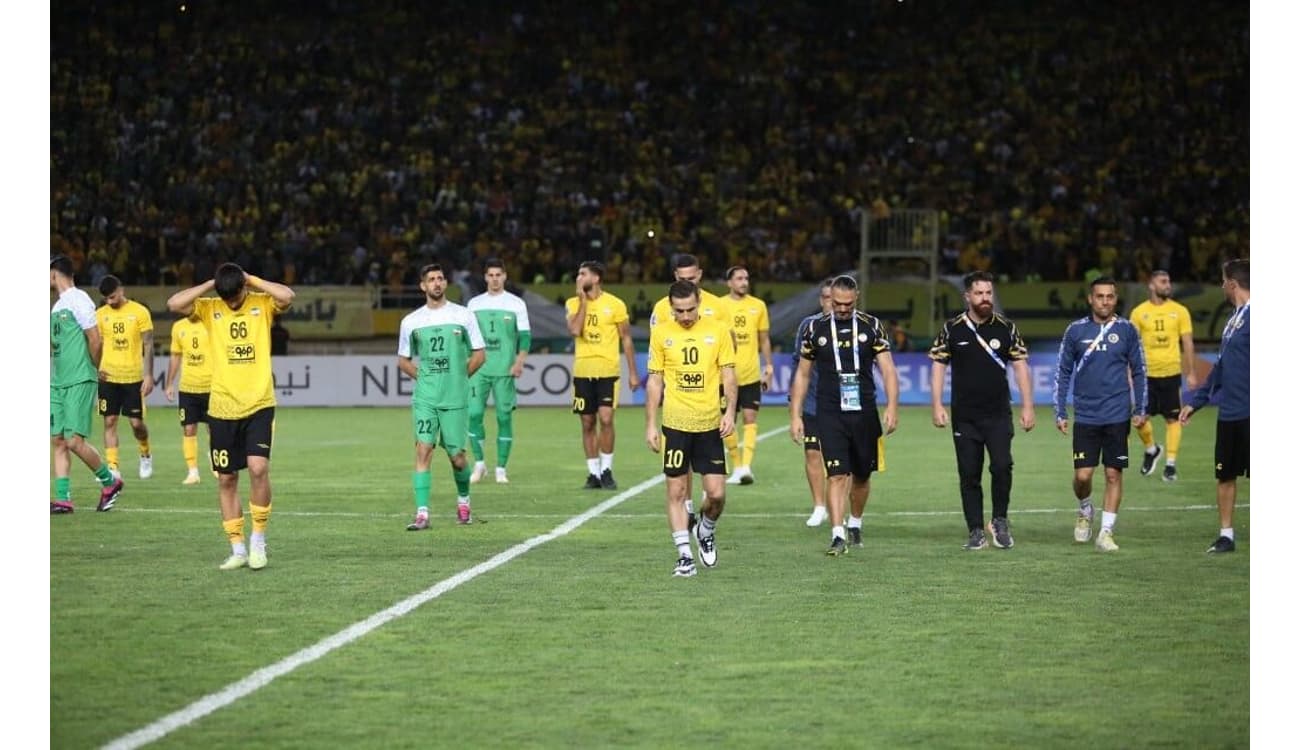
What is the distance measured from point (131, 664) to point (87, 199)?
107 feet

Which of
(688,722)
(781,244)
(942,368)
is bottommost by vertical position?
(688,722)

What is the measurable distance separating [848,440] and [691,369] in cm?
175

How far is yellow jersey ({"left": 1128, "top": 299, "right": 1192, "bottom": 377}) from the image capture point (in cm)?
2022

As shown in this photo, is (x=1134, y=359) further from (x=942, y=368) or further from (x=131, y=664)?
(x=131, y=664)

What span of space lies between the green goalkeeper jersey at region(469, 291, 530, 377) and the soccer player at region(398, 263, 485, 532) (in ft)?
13.5

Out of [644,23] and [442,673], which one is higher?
[644,23]

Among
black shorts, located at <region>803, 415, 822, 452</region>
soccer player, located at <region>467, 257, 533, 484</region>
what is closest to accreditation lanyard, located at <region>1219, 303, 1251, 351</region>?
black shorts, located at <region>803, 415, 822, 452</region>

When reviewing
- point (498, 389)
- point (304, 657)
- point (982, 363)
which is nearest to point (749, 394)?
point (498, 389)

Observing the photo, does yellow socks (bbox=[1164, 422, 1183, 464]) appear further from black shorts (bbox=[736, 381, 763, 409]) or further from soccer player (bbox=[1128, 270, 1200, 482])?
black shorts (bbox=[736, 381, 763, 409])

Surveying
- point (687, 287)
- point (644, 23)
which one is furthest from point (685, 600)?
point (644, 23)

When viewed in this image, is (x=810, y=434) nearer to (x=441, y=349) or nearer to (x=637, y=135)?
(x=441, y=349)

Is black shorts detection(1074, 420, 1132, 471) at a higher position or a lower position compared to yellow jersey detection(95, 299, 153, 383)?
lower

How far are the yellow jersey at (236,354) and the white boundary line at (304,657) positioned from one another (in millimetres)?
1795

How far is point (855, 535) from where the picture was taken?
13.9m
